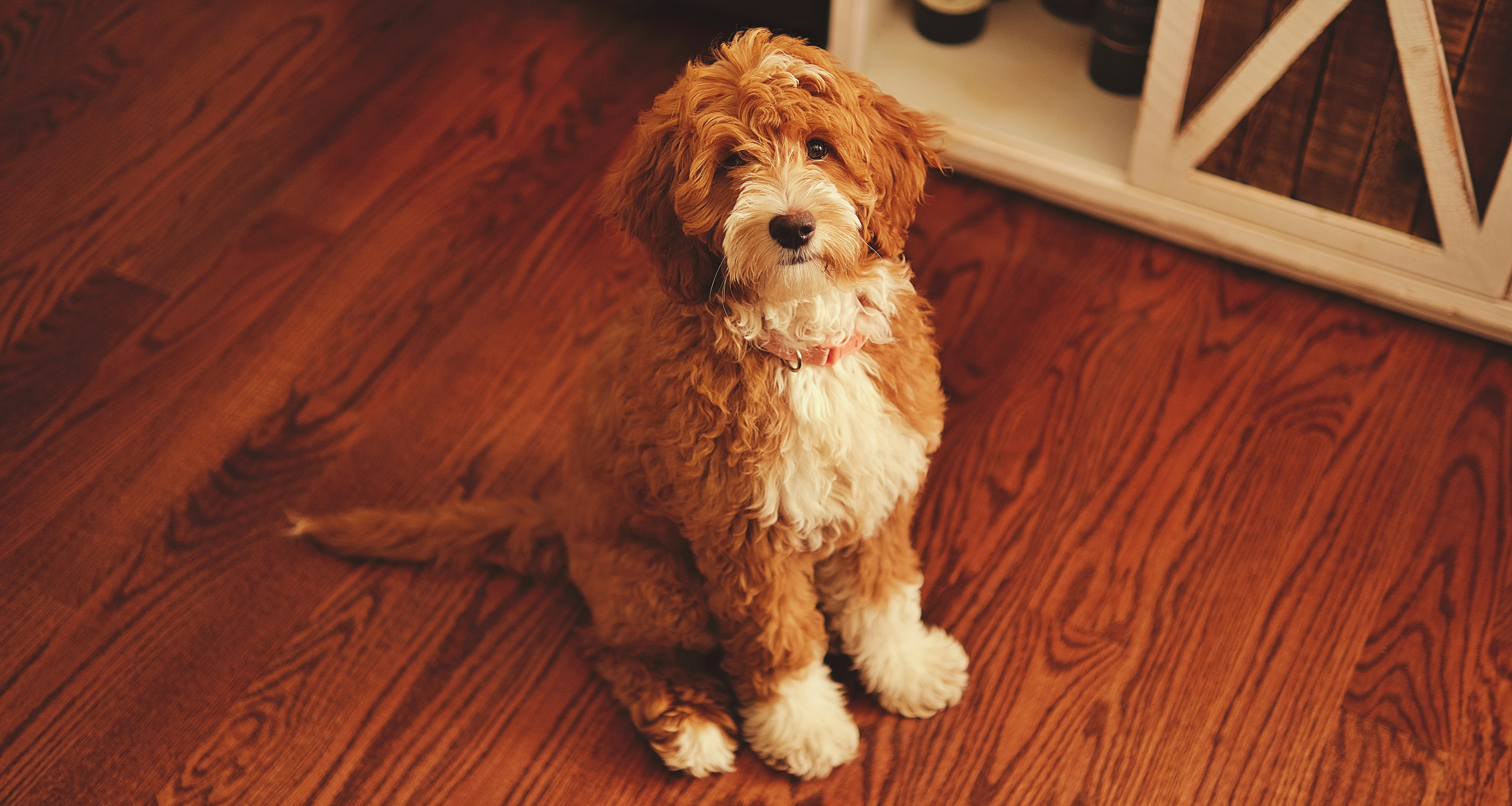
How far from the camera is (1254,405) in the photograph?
189cm

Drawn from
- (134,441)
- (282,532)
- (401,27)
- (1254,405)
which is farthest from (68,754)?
(1254,405)

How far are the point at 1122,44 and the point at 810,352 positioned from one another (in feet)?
3.77

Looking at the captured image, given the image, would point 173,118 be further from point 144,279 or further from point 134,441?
point 134,441

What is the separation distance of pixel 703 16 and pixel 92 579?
5.16ft

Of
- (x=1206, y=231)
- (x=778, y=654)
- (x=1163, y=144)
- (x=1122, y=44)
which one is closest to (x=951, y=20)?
(x=1122, y=44)

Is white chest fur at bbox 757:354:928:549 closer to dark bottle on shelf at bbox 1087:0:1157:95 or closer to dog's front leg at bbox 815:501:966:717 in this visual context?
dog's front leg at bbox 815:501:966:717

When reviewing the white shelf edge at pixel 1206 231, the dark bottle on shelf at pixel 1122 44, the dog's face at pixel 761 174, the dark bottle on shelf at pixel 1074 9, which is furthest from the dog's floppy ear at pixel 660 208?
the dark bottle on shelf at pixel 1074 9

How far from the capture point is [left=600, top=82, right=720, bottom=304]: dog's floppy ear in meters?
1.20

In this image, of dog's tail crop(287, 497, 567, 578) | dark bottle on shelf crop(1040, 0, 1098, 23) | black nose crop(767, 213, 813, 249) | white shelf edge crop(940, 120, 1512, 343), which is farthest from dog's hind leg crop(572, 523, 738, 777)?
dark bottle on shelf crop(1040, 0, 1098, 23)

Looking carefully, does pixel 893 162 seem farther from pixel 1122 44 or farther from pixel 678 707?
pixel 1122 44

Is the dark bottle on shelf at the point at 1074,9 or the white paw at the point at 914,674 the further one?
the dark bottle on shelf at the point at 1074,9

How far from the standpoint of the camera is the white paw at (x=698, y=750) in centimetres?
154

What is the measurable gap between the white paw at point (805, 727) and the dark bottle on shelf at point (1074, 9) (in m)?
1.40

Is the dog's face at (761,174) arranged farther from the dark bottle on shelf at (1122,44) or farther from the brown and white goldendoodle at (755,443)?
the dark bottle on shelf at (1122,44)
